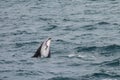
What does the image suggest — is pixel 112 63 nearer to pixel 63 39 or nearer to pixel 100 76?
pixel 100 76

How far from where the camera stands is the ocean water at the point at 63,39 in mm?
18594

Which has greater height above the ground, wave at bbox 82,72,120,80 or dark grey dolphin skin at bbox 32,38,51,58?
dark grey dolphin skin at bbox 32,38,51,58

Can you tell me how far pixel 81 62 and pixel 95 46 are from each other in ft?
9.05

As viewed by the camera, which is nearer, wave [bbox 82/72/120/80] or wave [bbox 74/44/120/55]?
wave [bbox 82/72/120/80]

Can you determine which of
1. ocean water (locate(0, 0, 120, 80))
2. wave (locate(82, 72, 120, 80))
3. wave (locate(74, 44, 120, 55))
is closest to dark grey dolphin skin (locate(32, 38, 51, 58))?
ocean water (locate(0, 0, 120, 80))

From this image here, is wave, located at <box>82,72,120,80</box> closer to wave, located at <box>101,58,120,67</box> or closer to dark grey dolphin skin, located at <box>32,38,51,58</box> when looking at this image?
wave, located at <box>101,58,120,67</box>

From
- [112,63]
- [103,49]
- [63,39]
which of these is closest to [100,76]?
[112,63]

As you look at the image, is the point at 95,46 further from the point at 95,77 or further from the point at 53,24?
the point at 53,24

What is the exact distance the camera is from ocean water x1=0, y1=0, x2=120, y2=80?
732 inches

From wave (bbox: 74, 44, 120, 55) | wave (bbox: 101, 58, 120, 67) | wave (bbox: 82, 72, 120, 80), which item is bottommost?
wave (bbox: 82, 72, 120, 80)

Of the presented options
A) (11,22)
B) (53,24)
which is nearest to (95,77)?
(53,24)

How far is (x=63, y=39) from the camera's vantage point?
964 inches

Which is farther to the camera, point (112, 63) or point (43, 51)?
point (43, 51)

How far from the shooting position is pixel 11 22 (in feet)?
102
